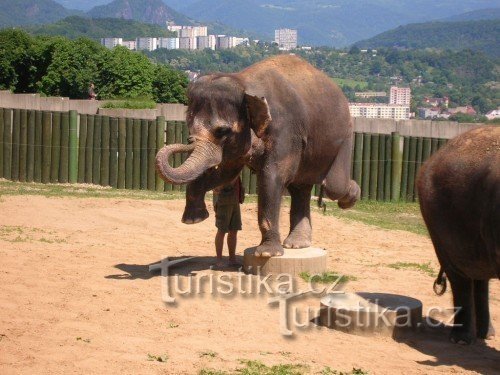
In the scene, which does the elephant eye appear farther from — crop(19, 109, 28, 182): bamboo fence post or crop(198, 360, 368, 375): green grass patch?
crop(19, 109, 28, 182): bamboo fence post

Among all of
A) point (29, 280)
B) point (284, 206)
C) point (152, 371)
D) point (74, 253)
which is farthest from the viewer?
point (284, 206)

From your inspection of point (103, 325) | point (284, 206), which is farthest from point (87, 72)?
point (103, 325)

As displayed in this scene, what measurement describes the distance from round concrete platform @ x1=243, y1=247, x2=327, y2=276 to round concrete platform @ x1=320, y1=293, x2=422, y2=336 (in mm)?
1557

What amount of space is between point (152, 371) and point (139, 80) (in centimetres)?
3268

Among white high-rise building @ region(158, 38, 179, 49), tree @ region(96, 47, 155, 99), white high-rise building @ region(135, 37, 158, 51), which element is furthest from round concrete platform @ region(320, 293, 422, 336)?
white high-rise building @ region(158, 38, 179, 49)

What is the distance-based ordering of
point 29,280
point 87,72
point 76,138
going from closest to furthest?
point 29,280
point 76,138
point 87,72

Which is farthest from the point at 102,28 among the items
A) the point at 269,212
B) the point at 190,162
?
the point at 190,162

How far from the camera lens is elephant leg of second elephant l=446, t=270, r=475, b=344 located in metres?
8.93

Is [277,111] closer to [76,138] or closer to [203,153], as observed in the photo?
[203,153]

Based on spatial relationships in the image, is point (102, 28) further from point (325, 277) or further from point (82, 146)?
point (325, 277)

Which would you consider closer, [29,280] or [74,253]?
[29,280]

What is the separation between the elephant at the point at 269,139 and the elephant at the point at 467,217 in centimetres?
209

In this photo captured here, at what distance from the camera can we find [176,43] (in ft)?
623

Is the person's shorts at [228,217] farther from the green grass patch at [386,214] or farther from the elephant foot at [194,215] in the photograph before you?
the green grass patch at [386,214]
